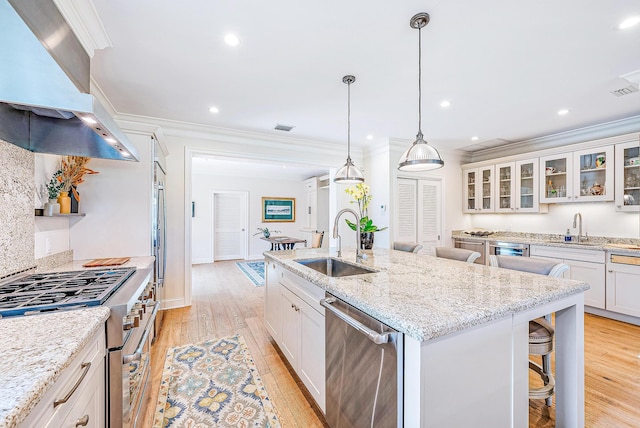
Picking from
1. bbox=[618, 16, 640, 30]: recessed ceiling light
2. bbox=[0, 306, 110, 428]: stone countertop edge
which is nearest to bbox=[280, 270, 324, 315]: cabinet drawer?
bbox=[0, 306, 110, 428]: stone countertop edge

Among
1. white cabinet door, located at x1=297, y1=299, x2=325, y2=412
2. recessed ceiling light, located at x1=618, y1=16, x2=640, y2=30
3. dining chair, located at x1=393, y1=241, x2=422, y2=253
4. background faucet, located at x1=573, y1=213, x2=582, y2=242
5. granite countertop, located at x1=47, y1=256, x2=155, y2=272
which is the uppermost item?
recessed ceiling light, located at x1=618, y1=16, x2=640, y2=30

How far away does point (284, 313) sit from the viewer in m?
2.30

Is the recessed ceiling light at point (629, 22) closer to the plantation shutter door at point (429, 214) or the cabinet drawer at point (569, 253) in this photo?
the cabinet drawer at point (569, 253)

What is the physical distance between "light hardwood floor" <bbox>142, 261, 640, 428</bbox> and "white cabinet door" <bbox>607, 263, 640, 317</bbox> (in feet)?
0.65

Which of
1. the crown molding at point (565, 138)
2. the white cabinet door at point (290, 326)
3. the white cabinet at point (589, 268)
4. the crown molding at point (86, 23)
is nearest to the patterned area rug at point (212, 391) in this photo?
the white cabinet door at point (290, 326)

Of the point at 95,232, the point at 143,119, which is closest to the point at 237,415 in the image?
the point at 95,232

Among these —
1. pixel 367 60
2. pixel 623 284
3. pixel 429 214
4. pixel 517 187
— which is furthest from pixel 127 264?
pixel 517 187

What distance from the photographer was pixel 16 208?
1718 mm

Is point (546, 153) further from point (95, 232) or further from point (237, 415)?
point (95, 232)

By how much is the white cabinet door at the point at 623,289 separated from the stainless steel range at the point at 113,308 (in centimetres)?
481

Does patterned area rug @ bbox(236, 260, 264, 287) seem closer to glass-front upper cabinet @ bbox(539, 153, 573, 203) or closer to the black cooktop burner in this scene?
the black cooktop burner

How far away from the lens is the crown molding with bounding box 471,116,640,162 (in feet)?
11.8

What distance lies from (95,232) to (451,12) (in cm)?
333

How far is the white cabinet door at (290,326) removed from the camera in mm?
2040
